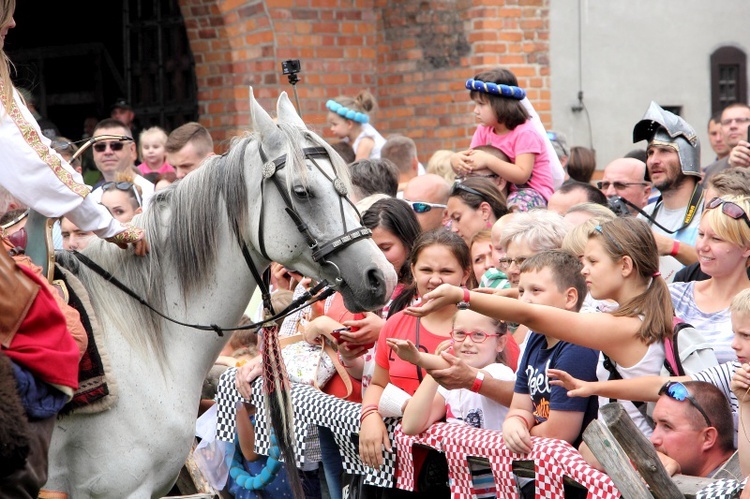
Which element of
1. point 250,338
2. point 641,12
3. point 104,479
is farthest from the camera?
point 641,12

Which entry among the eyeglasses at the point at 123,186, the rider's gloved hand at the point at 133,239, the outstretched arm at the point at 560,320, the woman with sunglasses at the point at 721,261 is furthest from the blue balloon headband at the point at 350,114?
the outstretched arm at the point at 560,320

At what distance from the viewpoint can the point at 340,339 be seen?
18.3 feet

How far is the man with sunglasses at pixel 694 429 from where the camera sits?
414 cm

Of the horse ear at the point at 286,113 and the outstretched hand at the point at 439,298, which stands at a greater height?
the horse ear at the point at 286,113

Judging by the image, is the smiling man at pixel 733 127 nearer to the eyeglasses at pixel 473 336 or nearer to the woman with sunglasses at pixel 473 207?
the woman with sunglasses at pixel 473 207

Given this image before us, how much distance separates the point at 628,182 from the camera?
23.5 feet

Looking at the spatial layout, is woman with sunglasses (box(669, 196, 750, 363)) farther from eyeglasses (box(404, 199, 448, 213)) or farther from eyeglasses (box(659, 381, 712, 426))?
eyeglasses (box(404, 199, 448, 213))

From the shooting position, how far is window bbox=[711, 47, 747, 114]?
1243 cm

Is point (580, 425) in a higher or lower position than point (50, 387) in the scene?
lower

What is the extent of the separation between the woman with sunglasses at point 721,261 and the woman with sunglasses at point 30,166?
2.49 m

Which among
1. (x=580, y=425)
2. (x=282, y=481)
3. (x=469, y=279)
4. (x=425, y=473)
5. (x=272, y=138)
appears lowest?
(x=282, y=481)

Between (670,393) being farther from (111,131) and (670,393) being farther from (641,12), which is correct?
(641,12)

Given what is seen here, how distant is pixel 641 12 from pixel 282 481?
7699mm

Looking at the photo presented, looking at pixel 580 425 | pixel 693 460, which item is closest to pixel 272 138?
pixel 580 425
